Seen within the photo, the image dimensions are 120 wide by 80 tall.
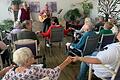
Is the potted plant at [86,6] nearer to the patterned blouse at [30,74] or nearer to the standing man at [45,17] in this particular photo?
the standing man at [45,17]

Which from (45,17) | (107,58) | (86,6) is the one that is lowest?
(45,17)

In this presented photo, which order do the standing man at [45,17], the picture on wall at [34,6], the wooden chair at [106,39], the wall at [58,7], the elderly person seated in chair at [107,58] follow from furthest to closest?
the picture on wall at [34,6] < the wall at [58,7] < the standing man at [45,17] < the wooden chair at [106,39] < the elderly person seated in chair at [107,58]

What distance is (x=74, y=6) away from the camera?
9844 mm

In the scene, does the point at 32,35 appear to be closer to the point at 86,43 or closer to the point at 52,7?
the point at 86,43

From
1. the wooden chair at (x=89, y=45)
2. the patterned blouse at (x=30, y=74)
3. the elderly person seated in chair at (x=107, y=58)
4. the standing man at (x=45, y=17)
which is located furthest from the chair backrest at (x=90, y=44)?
the standing man at (x=45, y=17)

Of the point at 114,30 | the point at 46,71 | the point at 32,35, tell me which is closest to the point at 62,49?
the point at 114,30

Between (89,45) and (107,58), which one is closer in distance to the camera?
(107,58)

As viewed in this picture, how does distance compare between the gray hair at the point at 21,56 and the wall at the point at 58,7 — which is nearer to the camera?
the gray hair at the point at 21,56

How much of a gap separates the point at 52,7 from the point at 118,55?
22.8 feet

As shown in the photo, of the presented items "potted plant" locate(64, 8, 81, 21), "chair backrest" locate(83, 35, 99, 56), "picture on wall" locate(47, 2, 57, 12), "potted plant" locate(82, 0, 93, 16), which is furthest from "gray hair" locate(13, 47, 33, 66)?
"potted plant" locate(82, 0, 93, 16)

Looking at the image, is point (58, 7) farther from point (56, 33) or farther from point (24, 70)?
point (24, 70)

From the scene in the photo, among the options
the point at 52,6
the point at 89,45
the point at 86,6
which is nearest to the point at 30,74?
the point at 89,45

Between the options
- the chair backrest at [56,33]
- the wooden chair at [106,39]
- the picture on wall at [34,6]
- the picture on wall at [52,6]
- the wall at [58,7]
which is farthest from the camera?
the picture on wall at [52,6]

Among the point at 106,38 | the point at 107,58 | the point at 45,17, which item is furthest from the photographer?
the point at 45,17
